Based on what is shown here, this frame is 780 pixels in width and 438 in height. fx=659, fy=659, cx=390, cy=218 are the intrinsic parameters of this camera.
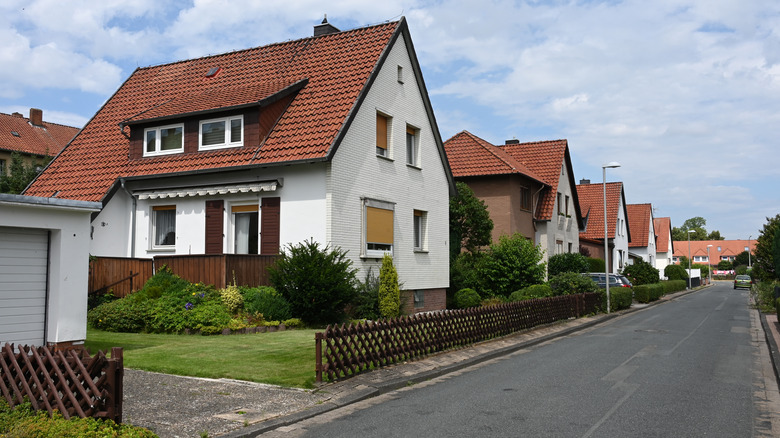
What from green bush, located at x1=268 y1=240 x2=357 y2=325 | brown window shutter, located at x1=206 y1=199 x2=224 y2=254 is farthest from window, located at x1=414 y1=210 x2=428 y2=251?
brown window shutter, located at x1=206 y1=199 x2=224 y2=254

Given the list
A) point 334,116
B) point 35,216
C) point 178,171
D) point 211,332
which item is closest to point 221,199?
point 178,171

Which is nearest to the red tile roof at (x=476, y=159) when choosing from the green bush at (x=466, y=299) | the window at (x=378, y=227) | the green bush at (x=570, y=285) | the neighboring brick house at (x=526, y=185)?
the neighboring brick house at (x=526, y=185)

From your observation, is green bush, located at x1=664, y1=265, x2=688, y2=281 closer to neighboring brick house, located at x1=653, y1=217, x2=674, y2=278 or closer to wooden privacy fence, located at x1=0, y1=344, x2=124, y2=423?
neighboring brick house, located at x1=653, y1=217, x2=674, y2=278

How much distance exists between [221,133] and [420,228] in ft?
25.7

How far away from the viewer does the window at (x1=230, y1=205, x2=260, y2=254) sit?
19.7 m

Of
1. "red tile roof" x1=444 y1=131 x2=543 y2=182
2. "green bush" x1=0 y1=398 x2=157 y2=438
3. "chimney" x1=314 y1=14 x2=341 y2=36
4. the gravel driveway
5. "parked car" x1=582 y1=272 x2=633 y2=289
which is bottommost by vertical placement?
the gravel driveway

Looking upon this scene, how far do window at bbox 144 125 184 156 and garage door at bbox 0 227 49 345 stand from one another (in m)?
10.3

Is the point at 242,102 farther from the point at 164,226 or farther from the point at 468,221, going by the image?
the point at 468,221

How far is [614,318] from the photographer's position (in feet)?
84.7

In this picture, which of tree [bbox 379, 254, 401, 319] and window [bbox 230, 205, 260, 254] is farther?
window [bbox 230, 205, 260, 254]

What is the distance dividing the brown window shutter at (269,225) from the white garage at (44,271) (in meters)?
7.74

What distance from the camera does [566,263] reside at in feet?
116

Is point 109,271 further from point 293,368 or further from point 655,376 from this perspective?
point 655,376

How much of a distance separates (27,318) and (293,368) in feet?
14.6
